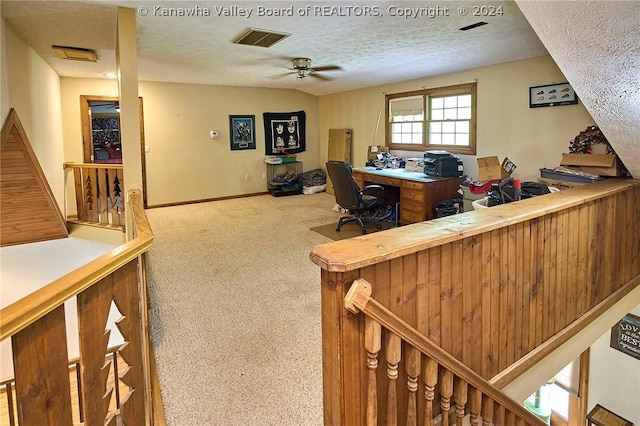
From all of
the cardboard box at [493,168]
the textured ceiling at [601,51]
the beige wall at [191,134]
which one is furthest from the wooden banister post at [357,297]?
the beige wall at [191,134]

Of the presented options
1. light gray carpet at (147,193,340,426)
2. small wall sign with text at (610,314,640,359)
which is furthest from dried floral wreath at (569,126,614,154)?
light gray carpet at (147,193,340,426)

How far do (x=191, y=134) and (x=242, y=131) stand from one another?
1005 millimetres

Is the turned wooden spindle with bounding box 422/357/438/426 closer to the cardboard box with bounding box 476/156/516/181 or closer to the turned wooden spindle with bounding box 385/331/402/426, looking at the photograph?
the turned wooden spindle with bounding box 385/331/402/426

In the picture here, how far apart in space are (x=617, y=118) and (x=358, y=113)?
508 centimetres

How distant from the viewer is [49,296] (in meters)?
1.11

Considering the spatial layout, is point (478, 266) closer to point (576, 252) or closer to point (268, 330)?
point (576, 252)

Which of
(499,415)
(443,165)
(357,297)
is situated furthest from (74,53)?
(499,415)

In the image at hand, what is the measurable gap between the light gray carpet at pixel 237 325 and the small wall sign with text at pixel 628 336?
11.6ft

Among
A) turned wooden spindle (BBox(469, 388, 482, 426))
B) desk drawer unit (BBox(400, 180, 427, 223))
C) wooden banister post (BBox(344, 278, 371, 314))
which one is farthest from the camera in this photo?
desk drawer unit (BBox(400, 180, 427, 223))

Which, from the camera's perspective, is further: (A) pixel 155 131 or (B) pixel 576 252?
(A) pixel 155 131

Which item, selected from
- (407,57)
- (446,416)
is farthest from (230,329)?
(407,57)

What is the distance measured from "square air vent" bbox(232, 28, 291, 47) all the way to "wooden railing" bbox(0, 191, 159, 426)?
8.63ft

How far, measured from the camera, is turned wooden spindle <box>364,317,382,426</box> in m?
1.34

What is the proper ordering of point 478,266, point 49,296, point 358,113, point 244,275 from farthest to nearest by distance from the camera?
point 358,113
point 244,275
point 478,266
point 49,296
